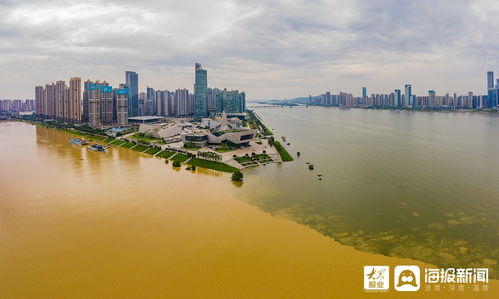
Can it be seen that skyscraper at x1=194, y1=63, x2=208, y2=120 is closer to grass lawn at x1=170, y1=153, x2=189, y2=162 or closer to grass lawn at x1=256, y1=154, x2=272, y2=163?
grass lawn at x1=170, y1=153, x2=189, y2=162

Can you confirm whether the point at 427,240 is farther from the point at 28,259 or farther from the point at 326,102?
the point at 326,102

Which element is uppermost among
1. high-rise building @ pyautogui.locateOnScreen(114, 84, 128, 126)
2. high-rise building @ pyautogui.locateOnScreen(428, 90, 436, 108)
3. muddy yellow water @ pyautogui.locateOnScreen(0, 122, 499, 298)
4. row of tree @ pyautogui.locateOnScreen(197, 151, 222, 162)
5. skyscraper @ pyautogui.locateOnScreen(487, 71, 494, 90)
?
skyscraper @ pyautogui.locateOnScreen(487, 71, 494, 90)

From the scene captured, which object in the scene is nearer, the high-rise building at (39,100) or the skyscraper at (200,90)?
the skyscraper at (200,90)

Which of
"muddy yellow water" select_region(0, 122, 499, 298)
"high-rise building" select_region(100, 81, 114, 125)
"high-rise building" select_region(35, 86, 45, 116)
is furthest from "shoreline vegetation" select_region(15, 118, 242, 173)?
"high-rise building" select_region(35, 86, 45, 116)

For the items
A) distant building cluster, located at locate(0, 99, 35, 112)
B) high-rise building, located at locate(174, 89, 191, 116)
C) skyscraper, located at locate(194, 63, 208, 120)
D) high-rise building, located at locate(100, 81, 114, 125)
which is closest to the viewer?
high-rise building, located at locate(100, 81, 114, 125)

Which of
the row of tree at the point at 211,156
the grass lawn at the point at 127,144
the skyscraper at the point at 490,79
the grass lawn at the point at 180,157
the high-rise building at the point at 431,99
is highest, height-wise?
the skyscraper at the point at 490,79

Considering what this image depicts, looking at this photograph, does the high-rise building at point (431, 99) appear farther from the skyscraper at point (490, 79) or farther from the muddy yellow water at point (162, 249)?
the muddy yellow water at point (162, 249)

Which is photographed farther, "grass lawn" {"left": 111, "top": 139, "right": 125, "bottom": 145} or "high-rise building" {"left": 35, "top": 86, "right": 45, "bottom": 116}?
"high-rise building" {"left": 35, "top": 86, "right": 45, "bottom": 116}

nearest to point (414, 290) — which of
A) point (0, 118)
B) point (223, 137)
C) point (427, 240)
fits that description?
point (427, 240)

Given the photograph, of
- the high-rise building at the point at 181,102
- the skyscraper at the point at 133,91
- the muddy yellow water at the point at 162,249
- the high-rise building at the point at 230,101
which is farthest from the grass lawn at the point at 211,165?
the high-rise building at the point at 181,102
